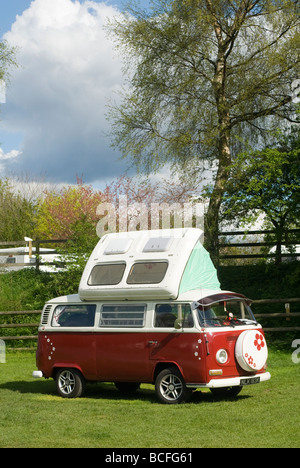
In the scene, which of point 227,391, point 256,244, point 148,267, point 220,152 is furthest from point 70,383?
point 220,152

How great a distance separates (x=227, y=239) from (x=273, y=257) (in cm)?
194

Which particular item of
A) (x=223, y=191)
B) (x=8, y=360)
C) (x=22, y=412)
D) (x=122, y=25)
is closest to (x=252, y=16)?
(x=122, y=25)

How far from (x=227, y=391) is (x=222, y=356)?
1717 mm

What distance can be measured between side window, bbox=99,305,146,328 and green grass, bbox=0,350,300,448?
1560 millimetres

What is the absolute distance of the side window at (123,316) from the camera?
13.8m

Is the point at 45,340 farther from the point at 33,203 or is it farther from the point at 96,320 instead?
the point at 33,203

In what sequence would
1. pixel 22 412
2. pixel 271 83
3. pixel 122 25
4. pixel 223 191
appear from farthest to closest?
pixel 122 25 < pixel 271 83 < pixel 223 191 < pixel 22 412

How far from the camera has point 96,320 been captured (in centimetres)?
1437

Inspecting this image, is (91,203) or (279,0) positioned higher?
(279,0)

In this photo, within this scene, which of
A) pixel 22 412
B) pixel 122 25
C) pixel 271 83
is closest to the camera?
pixel 22 412

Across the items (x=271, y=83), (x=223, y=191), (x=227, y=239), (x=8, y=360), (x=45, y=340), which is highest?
(x=271, y=83)

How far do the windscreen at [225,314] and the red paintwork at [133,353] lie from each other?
0.87 ft

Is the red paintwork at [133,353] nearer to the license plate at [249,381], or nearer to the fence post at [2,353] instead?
the license plate at [249,381]

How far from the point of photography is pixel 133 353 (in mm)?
13602
